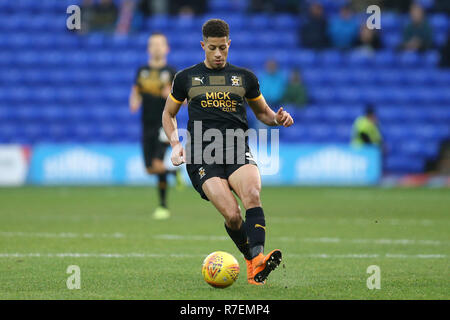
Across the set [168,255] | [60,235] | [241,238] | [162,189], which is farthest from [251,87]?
[162,189]

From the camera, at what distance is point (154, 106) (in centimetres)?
1288

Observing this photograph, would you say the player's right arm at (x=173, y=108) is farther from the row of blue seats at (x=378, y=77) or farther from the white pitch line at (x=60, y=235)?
the row of blue seats at (x=378, y=77)

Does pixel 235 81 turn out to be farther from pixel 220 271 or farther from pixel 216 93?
pixel 220 271

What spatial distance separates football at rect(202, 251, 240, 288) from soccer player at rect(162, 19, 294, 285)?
0.22 meters

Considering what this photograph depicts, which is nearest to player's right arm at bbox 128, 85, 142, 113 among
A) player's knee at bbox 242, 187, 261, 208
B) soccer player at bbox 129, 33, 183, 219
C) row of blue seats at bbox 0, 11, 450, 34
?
soccer player at bbox 129, 33, 183, 219

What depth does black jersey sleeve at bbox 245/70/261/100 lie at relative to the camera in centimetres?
726

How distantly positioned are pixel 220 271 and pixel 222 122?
4.35 ft

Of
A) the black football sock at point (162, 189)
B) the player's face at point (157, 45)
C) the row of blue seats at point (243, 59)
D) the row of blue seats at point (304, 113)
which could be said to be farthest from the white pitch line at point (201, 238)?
the row of blue seats at point (243, 59)

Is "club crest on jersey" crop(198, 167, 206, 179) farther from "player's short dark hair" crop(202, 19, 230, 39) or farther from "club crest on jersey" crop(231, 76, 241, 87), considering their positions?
"player's short dark hair" crop(202, 19, 230, 39)

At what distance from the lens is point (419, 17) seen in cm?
2277

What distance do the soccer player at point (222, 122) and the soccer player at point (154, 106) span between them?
17.8 feet

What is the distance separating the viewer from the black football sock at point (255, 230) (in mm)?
6686

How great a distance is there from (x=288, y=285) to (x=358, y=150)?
43.7 ft
